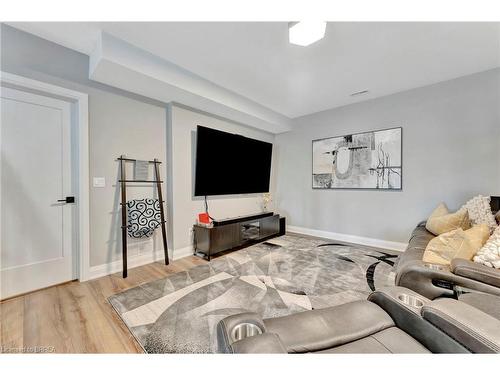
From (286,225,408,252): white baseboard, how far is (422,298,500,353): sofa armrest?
3049 mm

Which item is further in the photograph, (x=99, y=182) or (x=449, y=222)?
(x=99, y=182)

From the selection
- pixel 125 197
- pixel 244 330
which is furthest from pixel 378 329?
pixel 125 197

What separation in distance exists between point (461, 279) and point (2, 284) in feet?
12.5

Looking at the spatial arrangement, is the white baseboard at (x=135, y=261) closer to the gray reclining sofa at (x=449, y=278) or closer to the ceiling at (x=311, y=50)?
the ceiling at (x=311, y=50)

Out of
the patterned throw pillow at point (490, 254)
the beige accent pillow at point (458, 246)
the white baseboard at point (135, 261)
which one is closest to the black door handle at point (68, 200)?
the white baseboard at point (135, 261)

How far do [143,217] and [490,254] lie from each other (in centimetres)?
337

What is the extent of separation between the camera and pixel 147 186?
3029mm

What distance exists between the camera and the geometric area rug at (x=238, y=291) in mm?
1618

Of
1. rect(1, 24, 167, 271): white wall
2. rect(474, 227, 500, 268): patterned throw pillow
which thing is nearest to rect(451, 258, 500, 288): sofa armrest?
rect(474, 227, 500, 268): patterned throw pillow

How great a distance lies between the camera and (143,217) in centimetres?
283

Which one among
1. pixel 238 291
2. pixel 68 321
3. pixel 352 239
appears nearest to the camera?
pixel 68 321

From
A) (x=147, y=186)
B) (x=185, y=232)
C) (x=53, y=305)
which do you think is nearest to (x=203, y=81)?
(x=147, y=186)

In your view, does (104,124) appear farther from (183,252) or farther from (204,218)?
(183,252)

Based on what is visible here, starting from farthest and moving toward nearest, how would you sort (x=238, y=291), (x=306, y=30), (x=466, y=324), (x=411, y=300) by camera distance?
1. (x=238, y=291)
2. (x=306, y=30)
3. (x=411, y=300)
4. (x=466, y=324)
